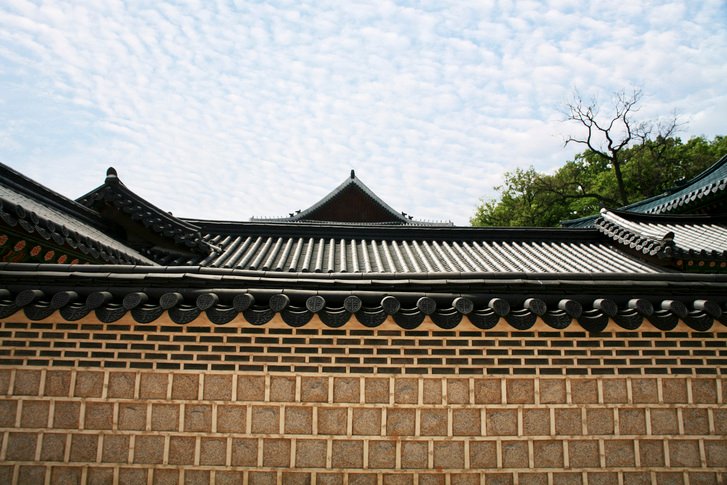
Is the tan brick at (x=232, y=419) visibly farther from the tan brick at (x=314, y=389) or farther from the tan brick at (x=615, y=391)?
the tan brick at (x=615, y=391)

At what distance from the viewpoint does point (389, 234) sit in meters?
10.6

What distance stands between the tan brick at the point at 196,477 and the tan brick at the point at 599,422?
9.22 ft

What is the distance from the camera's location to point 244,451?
3.63 metres

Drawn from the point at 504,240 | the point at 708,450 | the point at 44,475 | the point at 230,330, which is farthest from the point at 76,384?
the point at 504,240

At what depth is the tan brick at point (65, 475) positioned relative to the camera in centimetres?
360

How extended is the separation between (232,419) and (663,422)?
10.6ft

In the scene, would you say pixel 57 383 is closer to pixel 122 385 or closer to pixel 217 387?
pixel 122 385

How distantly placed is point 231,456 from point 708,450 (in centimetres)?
354

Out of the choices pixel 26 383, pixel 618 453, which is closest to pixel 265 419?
pixel 26 383

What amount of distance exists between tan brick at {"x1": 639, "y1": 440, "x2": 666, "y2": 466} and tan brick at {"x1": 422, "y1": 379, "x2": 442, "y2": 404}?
1.56 m

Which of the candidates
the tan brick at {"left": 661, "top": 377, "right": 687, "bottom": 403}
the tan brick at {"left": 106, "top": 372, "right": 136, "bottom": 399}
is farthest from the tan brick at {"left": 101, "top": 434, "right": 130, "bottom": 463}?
the tan brick at {"left": 661, "top": 377, "right": 687, "bottom": 403}

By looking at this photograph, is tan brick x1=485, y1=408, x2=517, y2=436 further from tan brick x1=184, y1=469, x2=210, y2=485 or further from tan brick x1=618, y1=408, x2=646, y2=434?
tan brick x1=184, y1=469, x2=210, y2=485

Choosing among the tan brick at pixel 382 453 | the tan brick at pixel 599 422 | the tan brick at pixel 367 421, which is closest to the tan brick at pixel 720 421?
the tan brick at pixel 599 422

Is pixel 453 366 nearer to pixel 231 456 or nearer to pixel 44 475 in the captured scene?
pixel 231 456
